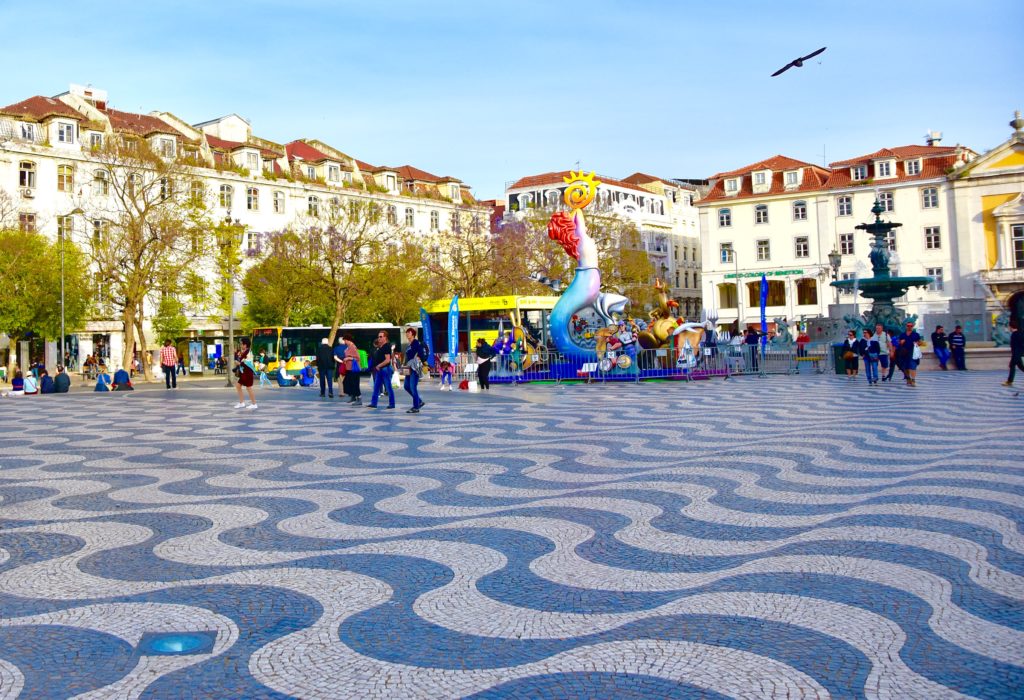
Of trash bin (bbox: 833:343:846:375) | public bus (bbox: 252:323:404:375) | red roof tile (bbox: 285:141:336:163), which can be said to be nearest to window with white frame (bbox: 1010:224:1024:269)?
Result: trash bin (bbox: 833:343:846:375)

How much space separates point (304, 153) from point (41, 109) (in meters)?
18.3

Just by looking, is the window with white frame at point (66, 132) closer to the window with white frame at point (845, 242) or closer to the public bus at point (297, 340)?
the public bus at point (297, 340)

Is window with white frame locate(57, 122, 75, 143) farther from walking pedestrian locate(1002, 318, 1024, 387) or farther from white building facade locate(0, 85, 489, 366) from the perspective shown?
walking pedestrian locate(1002, 318, 1024, 387)

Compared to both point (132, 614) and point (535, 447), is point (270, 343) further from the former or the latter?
point (132, 614)

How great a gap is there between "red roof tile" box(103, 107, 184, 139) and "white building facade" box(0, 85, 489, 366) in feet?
0.33

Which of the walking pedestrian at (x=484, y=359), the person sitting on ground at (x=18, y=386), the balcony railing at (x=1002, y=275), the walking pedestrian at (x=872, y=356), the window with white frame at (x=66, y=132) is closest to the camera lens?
the walking pedestrian at (x=872, y=356)

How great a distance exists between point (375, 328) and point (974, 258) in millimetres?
40161

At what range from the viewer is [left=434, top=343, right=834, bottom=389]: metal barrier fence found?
26.7m

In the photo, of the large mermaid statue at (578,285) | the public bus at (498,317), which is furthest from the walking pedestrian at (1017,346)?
the public bus at (498,317)

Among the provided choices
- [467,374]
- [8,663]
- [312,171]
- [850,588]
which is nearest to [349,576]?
[8,663]

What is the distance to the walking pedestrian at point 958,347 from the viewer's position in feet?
90.2

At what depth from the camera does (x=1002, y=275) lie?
57.2 m

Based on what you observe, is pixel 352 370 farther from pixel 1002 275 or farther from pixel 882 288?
pixel 1002 275

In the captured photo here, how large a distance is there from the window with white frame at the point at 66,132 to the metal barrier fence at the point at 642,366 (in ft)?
104
